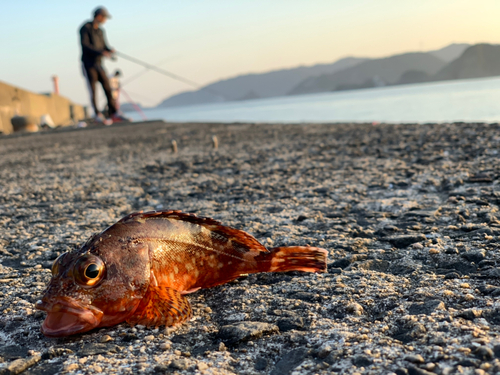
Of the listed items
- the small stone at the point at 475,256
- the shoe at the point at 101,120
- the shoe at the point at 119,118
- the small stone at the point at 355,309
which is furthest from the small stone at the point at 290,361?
the shoe at the point at 119,118

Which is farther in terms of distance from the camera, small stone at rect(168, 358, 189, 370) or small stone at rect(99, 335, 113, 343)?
small stone at rect(99, 335, 113, 343)

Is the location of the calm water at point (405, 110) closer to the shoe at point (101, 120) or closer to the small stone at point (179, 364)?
the shoe at point (101, 120)

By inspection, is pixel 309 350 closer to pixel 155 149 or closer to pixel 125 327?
pixel 125 327

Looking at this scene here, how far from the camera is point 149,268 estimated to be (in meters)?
2.25

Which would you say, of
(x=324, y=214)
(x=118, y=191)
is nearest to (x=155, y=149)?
(x=118, y=191)

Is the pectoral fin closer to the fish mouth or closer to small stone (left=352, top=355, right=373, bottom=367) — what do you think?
the fish mouth

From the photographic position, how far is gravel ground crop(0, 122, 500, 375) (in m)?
1.90

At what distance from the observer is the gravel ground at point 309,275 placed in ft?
6.22

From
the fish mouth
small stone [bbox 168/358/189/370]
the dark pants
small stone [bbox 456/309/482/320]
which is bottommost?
small stone [bbox 168/358/189/370]

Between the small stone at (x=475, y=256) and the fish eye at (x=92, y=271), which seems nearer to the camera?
the fish eye at (x=92, y=271)

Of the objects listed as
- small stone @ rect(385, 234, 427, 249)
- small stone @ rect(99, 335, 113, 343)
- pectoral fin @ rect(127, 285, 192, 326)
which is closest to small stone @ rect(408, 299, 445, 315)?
small stone @ rect(385, 234, 427, 249)

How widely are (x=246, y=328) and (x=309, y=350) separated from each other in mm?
365

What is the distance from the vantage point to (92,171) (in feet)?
24.2

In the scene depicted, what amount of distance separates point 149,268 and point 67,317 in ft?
1.52
